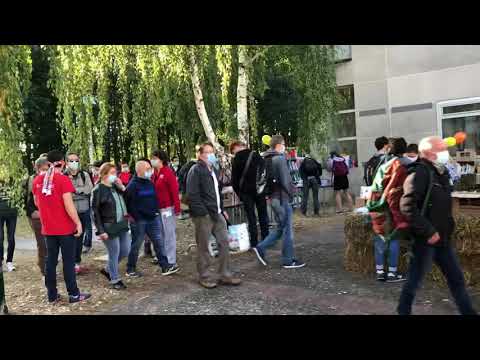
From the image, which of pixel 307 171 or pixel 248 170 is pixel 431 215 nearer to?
pixel 248 170

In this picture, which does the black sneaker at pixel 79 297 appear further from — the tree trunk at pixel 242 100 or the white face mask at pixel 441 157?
the tree trunk at pixel 242 100

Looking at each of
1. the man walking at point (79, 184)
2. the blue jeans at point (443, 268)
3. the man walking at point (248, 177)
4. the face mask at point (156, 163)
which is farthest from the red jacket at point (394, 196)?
the man walking at point (79, 184)

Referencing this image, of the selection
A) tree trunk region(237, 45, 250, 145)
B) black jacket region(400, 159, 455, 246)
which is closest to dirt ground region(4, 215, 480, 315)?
black jacket region(400, 159, 455, 246)

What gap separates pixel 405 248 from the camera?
6.47 metres

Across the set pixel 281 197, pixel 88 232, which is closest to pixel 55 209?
pixel 281 197

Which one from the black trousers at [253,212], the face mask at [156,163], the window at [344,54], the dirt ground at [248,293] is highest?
the window at [344,54]

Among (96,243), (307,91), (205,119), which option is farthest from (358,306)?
(307,91)

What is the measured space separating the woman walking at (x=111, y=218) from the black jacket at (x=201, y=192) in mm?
1033

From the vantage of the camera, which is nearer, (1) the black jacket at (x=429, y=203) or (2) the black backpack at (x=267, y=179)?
(1) the black jacket at (x=429, y=203)

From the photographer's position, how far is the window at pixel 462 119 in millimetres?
13742

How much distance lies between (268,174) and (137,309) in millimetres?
2908

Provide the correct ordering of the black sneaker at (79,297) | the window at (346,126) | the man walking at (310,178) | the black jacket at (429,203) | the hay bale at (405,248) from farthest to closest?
the window at (346,126) < the man walking at (310,178) < the black sneaker at (79,297) < the hay bale at (405,248) < the black jacket at (429,203)

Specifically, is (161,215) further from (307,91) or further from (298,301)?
(307,91)

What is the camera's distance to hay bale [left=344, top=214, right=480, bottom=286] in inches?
231
